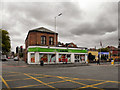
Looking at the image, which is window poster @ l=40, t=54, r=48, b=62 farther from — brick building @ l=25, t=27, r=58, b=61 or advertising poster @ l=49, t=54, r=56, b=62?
brick building @ l=25, t=27, r=58, b=61

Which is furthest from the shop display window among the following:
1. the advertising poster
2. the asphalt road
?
the asphalt road

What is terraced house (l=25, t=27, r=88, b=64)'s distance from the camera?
75.7 feet

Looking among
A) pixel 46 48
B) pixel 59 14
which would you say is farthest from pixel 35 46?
pixel 59 14

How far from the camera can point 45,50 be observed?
2414cm

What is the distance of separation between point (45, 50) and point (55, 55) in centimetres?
300

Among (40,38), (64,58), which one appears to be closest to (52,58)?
(64,58)

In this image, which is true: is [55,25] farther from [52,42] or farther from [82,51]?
[82,51]

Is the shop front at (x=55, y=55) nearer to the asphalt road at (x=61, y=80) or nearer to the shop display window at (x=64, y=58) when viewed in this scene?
the shop display window at (x=64, y=58)

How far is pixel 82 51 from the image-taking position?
30719mm

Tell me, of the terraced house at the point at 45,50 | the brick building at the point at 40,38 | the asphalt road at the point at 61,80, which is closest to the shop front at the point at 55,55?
the terraced house at the point at 45,50

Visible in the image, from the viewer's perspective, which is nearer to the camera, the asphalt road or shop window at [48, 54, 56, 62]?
the asphalt road

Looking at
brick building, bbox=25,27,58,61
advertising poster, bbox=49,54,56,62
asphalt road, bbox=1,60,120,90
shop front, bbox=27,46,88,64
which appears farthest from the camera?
advertising poster, bbox=49,54,56,62

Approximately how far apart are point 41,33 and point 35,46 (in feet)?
13.2

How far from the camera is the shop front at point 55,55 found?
75.6 ft
